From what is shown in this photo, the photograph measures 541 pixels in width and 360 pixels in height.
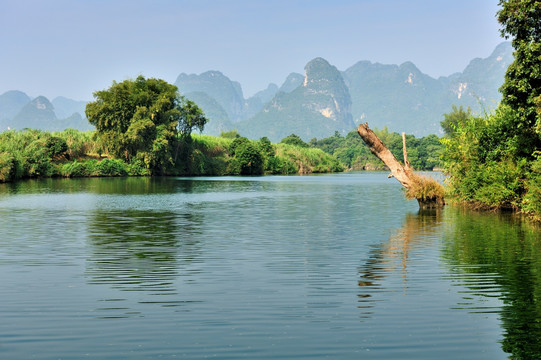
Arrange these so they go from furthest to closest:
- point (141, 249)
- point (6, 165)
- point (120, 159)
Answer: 1. point (120, 159)
2. point (6, 165)
3. point (141, 249)

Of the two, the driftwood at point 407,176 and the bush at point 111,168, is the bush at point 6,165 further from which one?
the driftwood at point 407,176

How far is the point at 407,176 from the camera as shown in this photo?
31469mm

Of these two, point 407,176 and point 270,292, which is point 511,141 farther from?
point 270,292

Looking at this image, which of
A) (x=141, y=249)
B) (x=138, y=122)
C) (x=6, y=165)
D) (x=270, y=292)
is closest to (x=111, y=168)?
(x=138, y=122)

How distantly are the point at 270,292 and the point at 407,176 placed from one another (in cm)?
2147

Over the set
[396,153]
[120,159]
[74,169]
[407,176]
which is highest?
[396,153]

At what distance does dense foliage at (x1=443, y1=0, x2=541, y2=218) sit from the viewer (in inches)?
841

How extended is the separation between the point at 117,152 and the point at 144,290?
82.2 meters

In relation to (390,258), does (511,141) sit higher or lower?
higher

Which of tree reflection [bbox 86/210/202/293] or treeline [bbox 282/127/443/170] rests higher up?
treeline [bbox 282/127/443/170]

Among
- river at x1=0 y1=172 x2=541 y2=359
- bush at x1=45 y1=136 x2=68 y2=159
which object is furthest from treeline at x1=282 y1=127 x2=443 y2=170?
river at x1=0 y1=172 x2=541 y2=359

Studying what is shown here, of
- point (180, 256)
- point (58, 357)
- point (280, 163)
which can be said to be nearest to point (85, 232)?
point (180, 256)

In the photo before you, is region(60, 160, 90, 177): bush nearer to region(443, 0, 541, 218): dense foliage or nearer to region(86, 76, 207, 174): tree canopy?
region(86, 76, 207, 174): tree canopy

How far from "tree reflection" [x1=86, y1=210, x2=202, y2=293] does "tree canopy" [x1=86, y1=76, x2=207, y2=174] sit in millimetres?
62287
